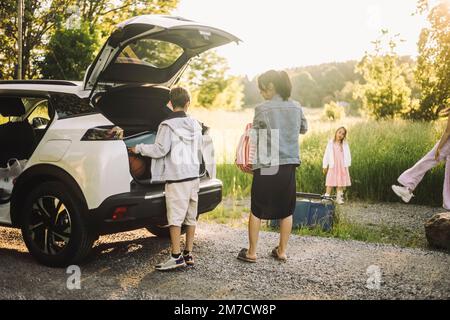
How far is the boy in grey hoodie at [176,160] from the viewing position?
14.6 feet

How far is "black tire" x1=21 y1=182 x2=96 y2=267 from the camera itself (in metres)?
4.35

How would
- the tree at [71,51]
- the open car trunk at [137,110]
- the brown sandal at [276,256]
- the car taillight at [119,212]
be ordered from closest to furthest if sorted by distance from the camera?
the car taillight at [119,212] < the open car trunk at [137,110] < the brown sandal at [276,256] < the tree at [71,51]

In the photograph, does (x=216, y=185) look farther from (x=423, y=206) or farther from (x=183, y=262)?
(x=423, y=206)

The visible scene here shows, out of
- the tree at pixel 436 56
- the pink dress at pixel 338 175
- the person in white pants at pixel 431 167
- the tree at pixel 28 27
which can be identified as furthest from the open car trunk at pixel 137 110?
the tree at pixel 28 27

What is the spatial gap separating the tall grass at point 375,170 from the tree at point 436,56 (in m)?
7.75

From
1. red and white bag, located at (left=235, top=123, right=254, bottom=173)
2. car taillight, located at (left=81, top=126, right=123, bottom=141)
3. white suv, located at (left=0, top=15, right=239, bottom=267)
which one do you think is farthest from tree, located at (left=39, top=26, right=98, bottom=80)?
car taillight, located at (left=81, top=126, right=123, bottom=141)

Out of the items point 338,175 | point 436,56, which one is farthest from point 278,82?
point 436,56

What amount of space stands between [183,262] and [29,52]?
974 inches

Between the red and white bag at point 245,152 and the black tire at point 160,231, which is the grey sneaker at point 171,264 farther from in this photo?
the black tire at point 160,231

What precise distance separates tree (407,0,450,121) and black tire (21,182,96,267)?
17111mm

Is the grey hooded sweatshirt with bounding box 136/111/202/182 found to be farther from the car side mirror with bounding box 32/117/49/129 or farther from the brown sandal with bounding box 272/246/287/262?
the car side mirror with bounding box 32/117/49/129

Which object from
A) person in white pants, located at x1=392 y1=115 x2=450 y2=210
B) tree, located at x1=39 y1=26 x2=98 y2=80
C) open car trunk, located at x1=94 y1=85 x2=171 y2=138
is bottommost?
person in white pants, located at x1=392 y1=115 x2=450 y2=210

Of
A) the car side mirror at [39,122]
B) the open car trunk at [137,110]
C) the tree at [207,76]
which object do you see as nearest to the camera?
the open car trunk at [137,110]

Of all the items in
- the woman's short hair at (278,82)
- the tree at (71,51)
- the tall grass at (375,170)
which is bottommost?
the tall grass at (375,170)
